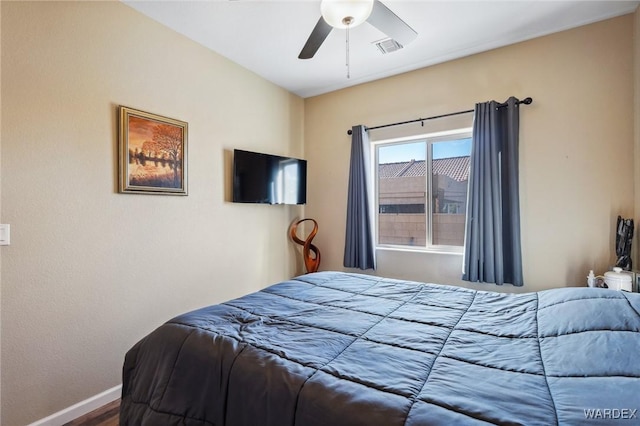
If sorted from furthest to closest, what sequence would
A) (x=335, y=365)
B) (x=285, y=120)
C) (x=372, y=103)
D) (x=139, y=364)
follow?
(x=285, y=120) < (x=372, y=103) < (x=139, y=364) < (x=335, y=365)

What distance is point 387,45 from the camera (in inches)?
104

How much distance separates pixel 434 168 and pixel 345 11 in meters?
1.95

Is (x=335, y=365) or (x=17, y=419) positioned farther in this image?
(x=17, y=419)

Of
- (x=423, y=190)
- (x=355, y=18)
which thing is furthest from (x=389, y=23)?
(x=423, y=190)

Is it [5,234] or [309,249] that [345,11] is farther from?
[309,249]

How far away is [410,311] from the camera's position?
158 centimetres

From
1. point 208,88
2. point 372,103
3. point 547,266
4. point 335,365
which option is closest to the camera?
point 335,365

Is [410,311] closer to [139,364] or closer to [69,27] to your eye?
[139,364]

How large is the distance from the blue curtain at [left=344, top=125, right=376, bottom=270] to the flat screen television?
25.0 inches

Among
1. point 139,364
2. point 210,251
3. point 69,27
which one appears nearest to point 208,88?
point 69,27

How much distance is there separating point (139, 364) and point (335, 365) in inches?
38.7

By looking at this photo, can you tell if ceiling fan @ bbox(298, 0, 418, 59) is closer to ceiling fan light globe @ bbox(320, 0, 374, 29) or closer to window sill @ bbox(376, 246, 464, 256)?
ceiling fan light globe @ bbox(320, 0, 374, 29)

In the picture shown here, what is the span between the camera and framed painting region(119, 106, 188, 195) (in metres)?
2.12
